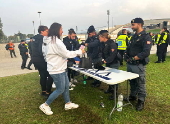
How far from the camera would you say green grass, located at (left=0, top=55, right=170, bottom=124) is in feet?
9.23

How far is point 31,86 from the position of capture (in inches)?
198

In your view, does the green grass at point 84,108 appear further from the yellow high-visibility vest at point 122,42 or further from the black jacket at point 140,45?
the yellow high-visibility vest at point 122,42

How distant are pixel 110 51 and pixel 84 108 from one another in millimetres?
1453

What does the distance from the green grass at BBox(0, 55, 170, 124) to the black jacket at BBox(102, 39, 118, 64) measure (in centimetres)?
104

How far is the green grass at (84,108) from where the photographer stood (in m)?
2.81

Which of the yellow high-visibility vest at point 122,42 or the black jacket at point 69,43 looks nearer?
the black jacket at point 69,43

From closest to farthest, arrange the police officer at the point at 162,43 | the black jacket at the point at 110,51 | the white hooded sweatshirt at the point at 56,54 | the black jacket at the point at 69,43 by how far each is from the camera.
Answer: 1. the white hooded sweatshirt at the point at 56,54
2. the black jacket at the point at 110,51
3. the black jacket at the point at 69,43
4. the police officer at the point at 162,43

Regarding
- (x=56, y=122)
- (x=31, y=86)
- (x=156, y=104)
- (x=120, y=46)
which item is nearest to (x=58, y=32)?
(x=56, y=122)

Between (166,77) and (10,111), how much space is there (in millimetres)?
4899

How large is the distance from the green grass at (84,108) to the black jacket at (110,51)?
1036mm

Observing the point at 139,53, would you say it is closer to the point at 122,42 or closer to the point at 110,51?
the point at 110,51

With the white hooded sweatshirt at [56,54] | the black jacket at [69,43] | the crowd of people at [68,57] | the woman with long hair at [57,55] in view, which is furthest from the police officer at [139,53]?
the black jacket at [69,43]

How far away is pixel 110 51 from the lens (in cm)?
346

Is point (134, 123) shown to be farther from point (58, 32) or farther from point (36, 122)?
point (58, 32)
